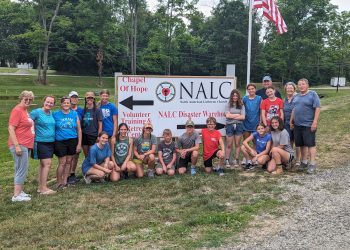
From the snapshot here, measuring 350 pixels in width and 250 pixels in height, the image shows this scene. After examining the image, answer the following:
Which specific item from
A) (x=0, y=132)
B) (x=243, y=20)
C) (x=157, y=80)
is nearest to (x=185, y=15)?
(x=243, y=20)

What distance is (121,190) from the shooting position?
652 centimetres

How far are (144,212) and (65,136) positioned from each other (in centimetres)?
204

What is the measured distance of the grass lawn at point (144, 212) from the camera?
4.48m

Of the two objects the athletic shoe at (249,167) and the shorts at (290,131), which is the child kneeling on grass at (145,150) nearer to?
the athletic shoe at (249,167)

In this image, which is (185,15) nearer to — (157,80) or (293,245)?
(157,80)

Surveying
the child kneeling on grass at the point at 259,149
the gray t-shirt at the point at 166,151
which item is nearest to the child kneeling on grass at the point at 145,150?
the gray t-shirt at the point at 166,151

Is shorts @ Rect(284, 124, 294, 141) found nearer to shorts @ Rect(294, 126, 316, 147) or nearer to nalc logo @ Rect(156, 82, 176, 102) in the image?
shorts @ Rect(294, 126, 316, 147)

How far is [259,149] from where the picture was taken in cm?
761

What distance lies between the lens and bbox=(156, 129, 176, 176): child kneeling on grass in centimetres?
751

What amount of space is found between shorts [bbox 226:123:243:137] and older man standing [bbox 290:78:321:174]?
3.36 ft

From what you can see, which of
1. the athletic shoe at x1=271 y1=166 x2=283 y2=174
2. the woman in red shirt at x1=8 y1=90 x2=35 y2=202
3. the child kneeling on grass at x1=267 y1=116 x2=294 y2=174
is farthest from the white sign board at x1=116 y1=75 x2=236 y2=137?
the woman in red shirt at x1=8 y1=90 x2=35 y2=202

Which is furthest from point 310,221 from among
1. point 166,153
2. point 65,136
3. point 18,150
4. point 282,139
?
point 18,150

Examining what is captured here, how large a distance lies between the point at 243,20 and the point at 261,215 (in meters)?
59.5

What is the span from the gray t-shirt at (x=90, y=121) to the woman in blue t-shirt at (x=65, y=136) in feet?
1.05
